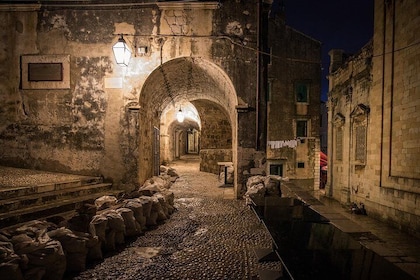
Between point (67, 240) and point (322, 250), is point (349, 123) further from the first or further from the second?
point (67, 240)

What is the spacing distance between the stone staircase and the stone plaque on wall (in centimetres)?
264

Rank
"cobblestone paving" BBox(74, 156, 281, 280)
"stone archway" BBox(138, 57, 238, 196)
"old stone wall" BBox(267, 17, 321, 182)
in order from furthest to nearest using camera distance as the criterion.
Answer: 1. "old stone wall" BBox(267, 17, 321, 182)
2. "stone archway" BBox(138, 57, 238, 196)
3. "cobblestone paving" BBox(74, 156, 281, 280)

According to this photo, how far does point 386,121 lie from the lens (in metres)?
9.07

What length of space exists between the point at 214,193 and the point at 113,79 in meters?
5.12

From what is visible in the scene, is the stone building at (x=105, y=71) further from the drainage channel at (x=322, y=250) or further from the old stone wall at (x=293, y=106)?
the old stone wall at (x=293, y=106)

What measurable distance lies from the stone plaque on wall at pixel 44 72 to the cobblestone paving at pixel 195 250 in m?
5.40

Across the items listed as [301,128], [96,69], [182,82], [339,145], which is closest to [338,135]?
[339,145]

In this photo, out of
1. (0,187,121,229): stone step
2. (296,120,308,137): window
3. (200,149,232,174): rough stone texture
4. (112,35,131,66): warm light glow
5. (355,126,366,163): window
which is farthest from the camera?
(296,120,308,137): window

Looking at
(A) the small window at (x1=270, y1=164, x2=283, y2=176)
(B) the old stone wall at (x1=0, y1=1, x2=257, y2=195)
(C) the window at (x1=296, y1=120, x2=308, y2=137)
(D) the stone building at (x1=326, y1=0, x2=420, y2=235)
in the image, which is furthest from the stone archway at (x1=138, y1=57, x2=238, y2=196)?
(C) the window at (x1=296, y1=120, x2=308, y2=137)

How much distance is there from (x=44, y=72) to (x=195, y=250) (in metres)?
7.16

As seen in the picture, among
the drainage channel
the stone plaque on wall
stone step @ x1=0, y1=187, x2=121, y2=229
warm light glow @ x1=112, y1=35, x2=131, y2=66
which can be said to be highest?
warm light glow @ x1=112, y1=35, x2=131, y2=66

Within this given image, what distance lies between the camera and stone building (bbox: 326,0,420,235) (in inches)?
305

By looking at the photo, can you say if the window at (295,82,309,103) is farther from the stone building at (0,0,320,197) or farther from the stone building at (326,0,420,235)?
the stone building at (0,0,320,197)

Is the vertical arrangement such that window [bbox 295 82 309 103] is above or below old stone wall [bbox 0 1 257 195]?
above
